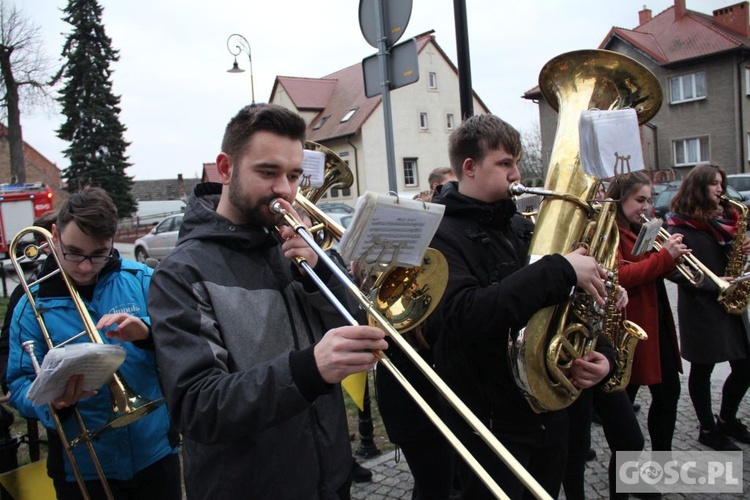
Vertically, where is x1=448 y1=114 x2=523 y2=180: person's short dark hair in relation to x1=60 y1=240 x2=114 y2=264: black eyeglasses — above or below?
above

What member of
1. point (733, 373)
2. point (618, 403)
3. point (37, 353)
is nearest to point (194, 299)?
point (37, 353)

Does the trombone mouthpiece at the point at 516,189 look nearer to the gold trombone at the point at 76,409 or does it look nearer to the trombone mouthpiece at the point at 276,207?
the trombone mouthpiece at the point at 276,207

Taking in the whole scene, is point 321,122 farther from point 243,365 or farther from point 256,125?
point 243,365

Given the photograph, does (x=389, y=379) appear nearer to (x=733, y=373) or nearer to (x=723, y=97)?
(x=733, y=373)

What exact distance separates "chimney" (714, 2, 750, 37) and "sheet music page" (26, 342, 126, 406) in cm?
3403

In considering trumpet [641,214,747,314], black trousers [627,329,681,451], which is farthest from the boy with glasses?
trumpet [641,214,747,314]

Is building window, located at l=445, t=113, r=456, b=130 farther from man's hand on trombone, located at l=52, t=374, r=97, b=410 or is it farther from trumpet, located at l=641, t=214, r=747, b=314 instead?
man's hand on trombone, located at l=52, t=374, r=97, b=410

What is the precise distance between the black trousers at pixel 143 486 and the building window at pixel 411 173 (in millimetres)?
29607

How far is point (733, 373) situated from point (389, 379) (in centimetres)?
261

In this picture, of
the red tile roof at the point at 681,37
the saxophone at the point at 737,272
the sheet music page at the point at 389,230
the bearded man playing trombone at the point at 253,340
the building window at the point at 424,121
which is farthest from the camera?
the building window at the point at 424,121

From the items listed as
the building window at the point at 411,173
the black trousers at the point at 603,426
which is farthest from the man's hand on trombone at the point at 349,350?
the building window at the point at 411,173

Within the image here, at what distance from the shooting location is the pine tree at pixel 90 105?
30328mm

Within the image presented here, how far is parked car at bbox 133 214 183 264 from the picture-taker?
1755 cm

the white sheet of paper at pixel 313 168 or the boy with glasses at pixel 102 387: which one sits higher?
the white sheet of paper at pixel 313 168
